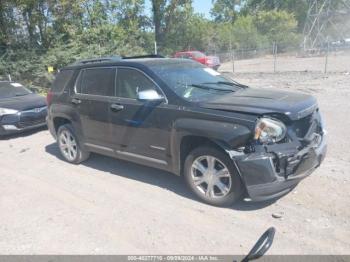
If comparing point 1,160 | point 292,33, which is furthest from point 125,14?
point 1,160

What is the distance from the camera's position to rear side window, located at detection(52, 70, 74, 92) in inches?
249

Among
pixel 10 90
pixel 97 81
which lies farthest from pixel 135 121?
pixel 10 90

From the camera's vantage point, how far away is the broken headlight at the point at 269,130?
3.88 m

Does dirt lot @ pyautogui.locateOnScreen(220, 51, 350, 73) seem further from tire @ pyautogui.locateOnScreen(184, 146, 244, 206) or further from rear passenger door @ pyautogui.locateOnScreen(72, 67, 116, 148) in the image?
tire @ pyautogui.locateOnScreen(184, 146, 244, 206)

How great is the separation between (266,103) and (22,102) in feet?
23.4

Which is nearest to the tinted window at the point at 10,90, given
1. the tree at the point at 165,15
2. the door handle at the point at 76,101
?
the door handle at the point at 76,101

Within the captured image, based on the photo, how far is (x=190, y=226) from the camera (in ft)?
13.1

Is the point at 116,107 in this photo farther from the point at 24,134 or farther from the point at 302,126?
the point at 24,134

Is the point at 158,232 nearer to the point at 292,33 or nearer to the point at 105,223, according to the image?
the point at 105,223

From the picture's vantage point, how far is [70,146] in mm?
6422


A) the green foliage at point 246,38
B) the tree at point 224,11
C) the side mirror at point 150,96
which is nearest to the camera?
the side mirror at point 150,96

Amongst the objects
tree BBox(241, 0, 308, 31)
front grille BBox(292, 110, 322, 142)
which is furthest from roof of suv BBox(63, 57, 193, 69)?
tree BBox(241, 0, 308, 31)

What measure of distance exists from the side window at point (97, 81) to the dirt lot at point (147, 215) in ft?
4.35

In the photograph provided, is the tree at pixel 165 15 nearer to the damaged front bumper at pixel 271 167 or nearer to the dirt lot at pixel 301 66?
the dirt lot at pixel 301 66
